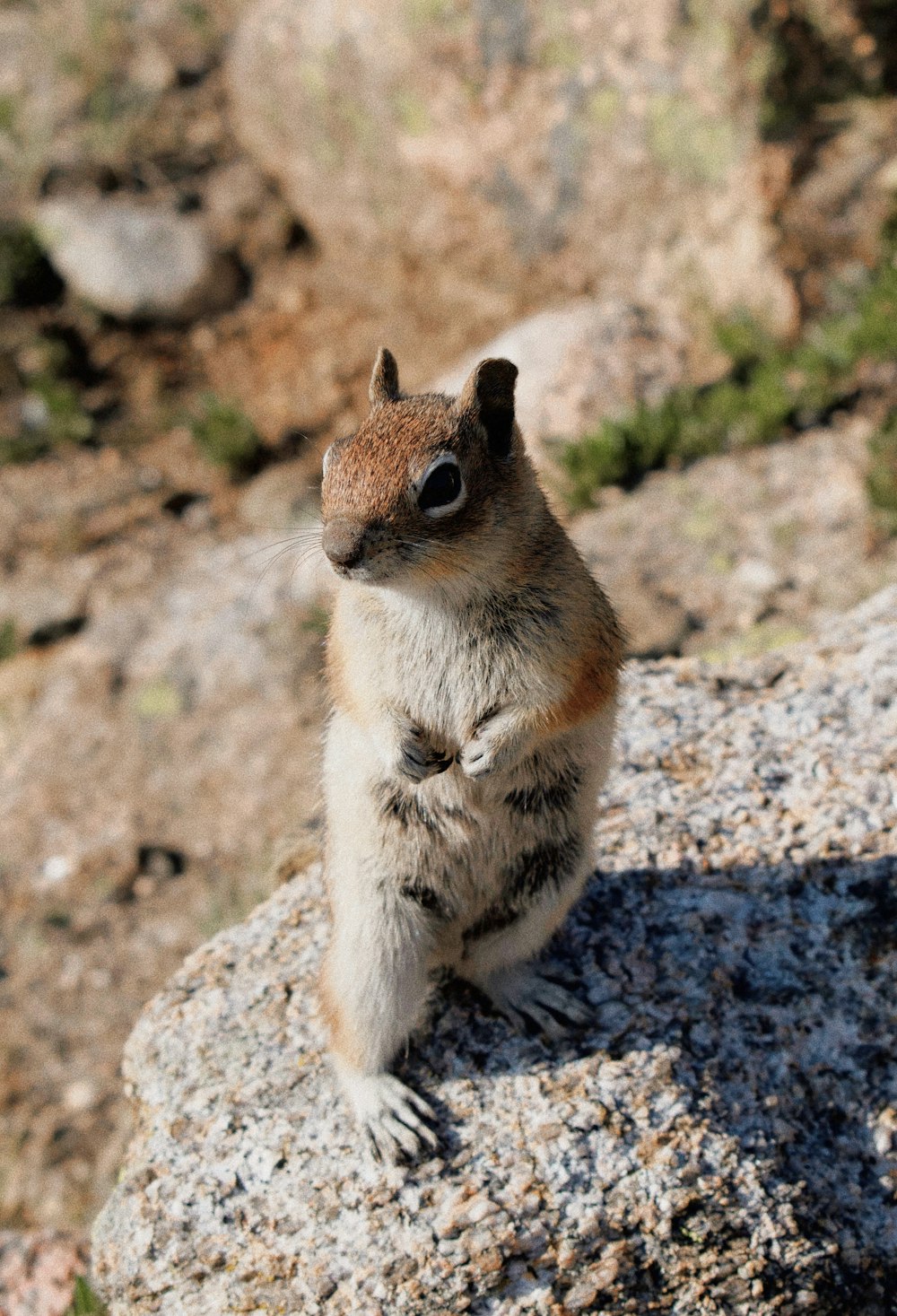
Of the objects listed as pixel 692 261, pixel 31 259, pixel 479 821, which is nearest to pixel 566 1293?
pixel 479 821

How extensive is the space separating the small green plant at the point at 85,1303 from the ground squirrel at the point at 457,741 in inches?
55.1

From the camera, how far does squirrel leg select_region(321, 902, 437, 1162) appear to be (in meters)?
3.71

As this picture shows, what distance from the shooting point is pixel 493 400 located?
3604mm

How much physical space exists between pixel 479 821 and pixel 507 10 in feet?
22.1

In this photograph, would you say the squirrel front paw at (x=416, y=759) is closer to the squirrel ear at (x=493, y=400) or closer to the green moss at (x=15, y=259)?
the squirrel ear at (x=493, y=400)

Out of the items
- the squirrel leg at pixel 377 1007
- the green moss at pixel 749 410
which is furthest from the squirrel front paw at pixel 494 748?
the green moss at pixel 749 410

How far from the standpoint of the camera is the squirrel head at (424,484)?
3.28 metres

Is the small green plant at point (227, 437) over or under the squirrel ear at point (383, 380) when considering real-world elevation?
under

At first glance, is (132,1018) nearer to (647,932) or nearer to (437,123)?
(647,932)

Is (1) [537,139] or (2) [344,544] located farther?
(1) [537,139]

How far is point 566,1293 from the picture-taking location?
3.44 m

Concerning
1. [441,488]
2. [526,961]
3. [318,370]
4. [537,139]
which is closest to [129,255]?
[318,370]

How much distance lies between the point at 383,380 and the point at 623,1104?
90.1 inches

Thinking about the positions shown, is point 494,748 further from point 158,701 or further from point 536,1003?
point 158,701
